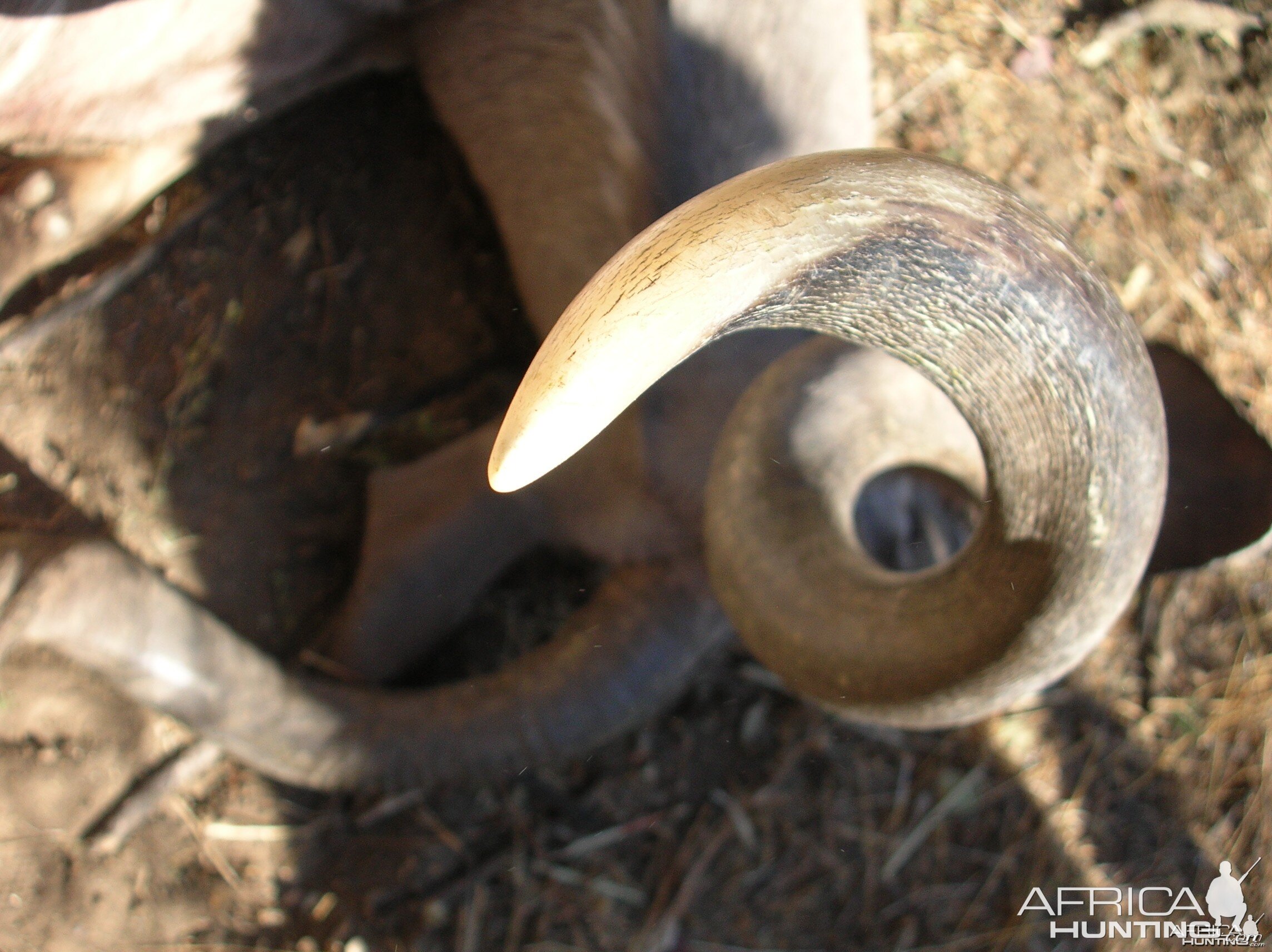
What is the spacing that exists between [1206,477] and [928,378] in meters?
0.59

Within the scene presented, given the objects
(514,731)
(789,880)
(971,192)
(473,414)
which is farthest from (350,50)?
(789,880)

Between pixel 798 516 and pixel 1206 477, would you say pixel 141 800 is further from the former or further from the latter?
pixel 1206 477

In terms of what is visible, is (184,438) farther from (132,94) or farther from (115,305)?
(132,94)

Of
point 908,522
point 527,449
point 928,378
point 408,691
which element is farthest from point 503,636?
point 527,449

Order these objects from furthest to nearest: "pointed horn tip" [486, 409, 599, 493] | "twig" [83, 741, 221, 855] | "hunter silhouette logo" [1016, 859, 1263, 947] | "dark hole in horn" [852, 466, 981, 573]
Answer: "hunter silhouette logo" [1016, 859, 1263, 947], "twig" [83, 741, 221, 855], "dark hole in horn" [852, 466, 981, 573], "pointed horn tip" [486, 409, 599, 493]

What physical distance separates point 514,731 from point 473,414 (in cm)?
75

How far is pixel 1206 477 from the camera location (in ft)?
4.59

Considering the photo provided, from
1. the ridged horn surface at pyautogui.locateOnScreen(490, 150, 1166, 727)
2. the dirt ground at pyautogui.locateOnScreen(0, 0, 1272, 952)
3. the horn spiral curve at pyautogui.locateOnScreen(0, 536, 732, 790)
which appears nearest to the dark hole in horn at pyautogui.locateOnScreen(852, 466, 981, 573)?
the ridged horn surface at pyautogui.locateOnScreen(490, 150, 1166, 727)

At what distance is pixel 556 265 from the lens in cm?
196

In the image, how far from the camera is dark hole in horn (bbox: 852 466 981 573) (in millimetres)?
1536

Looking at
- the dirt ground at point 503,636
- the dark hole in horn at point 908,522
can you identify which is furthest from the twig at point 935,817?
the dark hole in horn at point 908,522

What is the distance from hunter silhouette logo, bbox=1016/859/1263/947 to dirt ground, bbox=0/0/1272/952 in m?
0.03

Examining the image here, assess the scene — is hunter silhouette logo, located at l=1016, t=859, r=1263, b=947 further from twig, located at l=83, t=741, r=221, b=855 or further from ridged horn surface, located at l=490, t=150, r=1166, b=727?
twig, located at l=83, t=741, r=221, b=855

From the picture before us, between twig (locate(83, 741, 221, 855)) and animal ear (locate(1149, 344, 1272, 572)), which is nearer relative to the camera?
animal ear (locate(1149, 344, 1272, 572))
